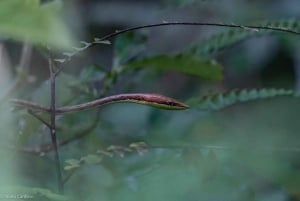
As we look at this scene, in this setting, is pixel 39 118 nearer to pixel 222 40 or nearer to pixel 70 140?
pixel 70 140

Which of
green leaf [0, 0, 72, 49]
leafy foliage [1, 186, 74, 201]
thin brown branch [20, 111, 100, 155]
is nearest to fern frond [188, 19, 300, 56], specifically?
thin brown branch [20, 111, 100, 155]

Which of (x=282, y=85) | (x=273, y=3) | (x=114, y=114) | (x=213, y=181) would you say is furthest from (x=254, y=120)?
(x=273, y=3)

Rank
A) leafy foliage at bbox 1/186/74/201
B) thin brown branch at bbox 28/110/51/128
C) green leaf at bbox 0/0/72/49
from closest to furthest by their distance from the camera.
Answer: green leaf at bbox 0/0/72/49 < leafy foliage at bbox 1/186/74/201 < thin brown branch at bbox 28/110/51/128

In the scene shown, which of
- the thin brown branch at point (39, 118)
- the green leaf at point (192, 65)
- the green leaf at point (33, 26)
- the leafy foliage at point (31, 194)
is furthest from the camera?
the green leaf at point (192, 65)

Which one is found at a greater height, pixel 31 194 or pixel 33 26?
pixel 33 26

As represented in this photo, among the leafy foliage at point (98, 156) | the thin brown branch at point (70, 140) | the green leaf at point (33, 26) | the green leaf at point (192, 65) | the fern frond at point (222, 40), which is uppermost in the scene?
the green leaf at point (33, 26)

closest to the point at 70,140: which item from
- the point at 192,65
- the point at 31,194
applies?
the point at 192,65

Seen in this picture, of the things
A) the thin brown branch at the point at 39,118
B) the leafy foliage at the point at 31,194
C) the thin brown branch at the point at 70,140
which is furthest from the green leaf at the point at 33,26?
the thin brown branch at the point at 70,140

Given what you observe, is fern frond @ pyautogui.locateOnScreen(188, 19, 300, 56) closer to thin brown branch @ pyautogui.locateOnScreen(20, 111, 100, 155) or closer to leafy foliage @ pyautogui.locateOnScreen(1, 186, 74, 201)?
thin brown branch @ pyautogui.locateOnScreen(20, 111, 100, 155)

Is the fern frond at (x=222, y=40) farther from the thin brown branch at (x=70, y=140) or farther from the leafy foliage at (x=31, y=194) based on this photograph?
the leafy foliage at (x=31, y=194)

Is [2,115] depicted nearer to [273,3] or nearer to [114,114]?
[114,114]

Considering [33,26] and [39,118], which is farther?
[39,118]
